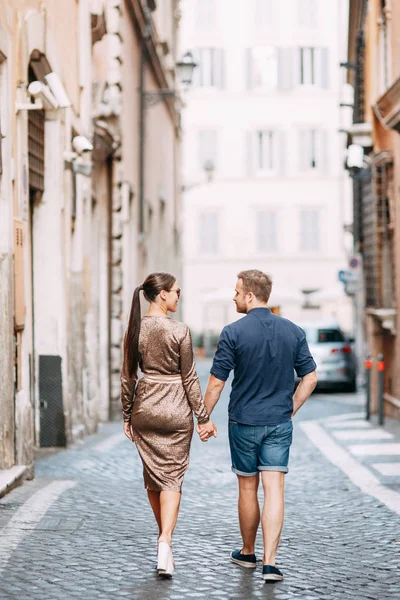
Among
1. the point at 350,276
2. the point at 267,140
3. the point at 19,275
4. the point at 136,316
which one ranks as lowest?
the point at 136,316

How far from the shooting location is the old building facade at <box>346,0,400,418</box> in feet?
59.5

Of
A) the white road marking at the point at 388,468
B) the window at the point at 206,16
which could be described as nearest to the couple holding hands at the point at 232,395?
the white road marking at the point at 388,468

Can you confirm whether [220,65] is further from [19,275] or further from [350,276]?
[19,275]

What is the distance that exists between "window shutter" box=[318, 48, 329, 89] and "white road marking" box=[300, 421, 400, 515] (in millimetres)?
35181

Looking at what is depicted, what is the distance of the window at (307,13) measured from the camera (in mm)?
51000

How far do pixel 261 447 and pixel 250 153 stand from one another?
45026 millimetres

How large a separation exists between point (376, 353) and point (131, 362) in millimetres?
13789

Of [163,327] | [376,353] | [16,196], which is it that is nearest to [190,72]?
[376,353]

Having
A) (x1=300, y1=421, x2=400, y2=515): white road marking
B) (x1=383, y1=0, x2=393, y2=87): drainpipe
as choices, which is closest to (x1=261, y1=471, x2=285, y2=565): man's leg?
(x1=300, y1=421, x2=400, y2=515): white road marking

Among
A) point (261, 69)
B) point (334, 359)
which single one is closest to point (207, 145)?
point (261, 69)

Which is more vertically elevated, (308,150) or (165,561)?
(308,150)

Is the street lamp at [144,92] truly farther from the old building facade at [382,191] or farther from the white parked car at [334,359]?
the white parked car at [334,359]

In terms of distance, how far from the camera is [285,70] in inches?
2009

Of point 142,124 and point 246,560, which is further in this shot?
point 142,124
